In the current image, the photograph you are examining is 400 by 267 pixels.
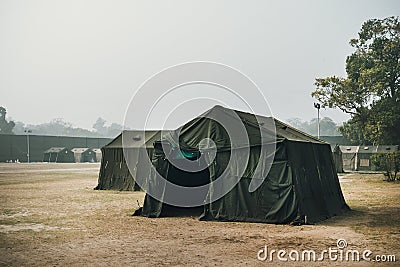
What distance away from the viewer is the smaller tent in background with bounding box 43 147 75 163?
217 feet

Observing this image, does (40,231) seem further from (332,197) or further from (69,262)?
(332,197)

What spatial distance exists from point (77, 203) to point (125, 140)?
689 centimetres

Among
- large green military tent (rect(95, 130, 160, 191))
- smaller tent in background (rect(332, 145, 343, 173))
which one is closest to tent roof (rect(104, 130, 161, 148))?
large green military tent (rect(95, 130, 160, 191))

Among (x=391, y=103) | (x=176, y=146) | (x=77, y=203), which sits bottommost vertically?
(x=77, y=203)

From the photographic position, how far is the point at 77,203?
648 inches

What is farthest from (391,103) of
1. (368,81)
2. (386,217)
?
(386,217)

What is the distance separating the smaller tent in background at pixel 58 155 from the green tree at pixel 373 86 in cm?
4001

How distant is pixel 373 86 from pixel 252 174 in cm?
3030

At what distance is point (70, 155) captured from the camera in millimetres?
68125

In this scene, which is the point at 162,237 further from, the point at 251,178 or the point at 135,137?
the point at 135,137

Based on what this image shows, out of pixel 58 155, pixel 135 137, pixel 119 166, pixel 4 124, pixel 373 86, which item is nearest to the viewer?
pixel 119 166

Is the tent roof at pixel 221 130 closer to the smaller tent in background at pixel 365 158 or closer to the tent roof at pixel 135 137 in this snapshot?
the tent roof at pixel 135 137

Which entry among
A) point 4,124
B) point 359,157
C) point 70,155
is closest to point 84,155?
point 70,155

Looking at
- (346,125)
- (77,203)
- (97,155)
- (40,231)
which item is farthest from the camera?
(97,155)
